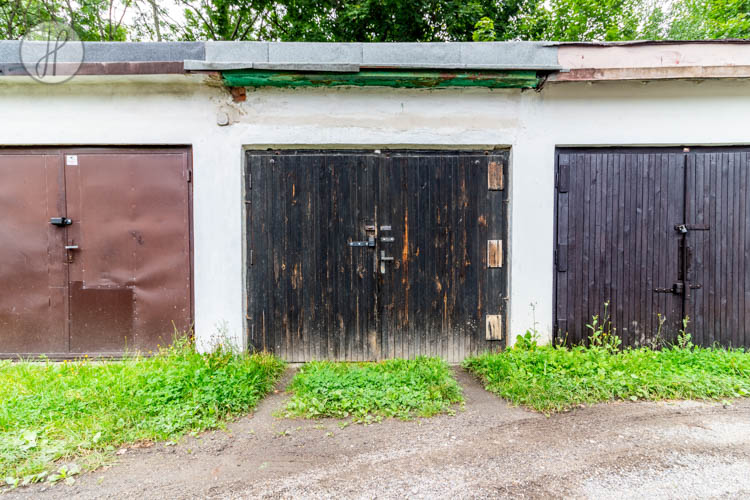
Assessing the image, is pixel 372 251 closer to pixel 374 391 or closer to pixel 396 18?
pixel 374 391

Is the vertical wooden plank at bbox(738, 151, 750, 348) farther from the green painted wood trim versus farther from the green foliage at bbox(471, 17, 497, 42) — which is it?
the green foliage at bbox(471, 17, 497, 42)

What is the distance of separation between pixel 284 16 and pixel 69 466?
1255 cm

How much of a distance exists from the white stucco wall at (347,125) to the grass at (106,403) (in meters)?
0.59

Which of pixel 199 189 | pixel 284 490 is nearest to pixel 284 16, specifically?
pixel 199 189

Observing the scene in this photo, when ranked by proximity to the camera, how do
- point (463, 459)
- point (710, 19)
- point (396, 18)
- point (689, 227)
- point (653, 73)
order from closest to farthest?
point (463, 459) < point (653, 73) < point (689, 227) < point (396, 18) < point (710, 19)

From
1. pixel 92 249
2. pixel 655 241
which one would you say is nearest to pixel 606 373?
pixel 655 241

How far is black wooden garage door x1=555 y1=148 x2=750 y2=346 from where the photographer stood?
3934 millimetres

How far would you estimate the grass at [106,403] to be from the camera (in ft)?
7.86

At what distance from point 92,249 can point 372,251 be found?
9.78ft

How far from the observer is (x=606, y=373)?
3.38 metres

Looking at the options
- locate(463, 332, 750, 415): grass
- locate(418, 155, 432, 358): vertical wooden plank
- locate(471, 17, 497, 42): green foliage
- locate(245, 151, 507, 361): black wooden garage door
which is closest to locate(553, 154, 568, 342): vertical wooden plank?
locate(463, 332, 750, 415): grass

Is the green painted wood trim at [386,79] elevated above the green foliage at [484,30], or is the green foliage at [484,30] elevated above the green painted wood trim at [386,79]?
the green foliage at [484,30]

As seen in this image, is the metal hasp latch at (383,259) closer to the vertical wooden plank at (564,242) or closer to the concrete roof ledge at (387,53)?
the vertical wooden plank at (564,242)

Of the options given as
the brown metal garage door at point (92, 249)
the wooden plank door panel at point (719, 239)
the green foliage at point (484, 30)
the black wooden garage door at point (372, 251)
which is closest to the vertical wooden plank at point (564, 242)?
the black wooden garage door at point (372, 251)
